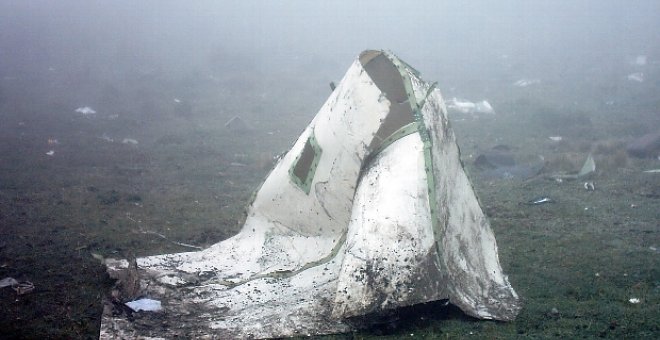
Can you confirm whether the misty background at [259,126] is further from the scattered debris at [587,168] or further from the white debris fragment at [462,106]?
the white debris fragment at [462,106]

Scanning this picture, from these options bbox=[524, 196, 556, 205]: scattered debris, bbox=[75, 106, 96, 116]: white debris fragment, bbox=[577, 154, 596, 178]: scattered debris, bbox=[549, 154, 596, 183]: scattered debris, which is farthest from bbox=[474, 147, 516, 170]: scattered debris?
bbox=[75, 106, 96, 116]: white debris fragment

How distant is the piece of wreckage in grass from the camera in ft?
11.4

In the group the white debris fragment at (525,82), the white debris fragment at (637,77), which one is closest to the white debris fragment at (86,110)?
the white debris fragment at (525,82)

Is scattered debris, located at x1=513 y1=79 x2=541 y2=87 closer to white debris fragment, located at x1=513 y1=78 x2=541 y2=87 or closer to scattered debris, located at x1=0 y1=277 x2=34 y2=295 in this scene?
white debris fragment, located at x1=513 y1=78 x2=541 y2=87

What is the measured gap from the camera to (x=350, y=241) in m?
3.70

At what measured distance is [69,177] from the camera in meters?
8.38

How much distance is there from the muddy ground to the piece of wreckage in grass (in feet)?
0.68

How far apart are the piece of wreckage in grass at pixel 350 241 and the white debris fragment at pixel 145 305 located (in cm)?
6

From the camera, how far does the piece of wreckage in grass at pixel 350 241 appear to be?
3.48m

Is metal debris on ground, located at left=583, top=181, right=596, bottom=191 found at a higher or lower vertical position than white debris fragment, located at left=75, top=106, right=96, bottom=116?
higher

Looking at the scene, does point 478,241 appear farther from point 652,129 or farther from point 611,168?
point 652,129

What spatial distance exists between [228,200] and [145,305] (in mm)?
3714

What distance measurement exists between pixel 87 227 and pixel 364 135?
3.11 m

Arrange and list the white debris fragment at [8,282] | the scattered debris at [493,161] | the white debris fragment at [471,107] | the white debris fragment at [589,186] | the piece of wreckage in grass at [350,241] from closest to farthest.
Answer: the piece of wreckage in grass at [350,241]
the white debris fragment at [8,282]
the white debris fragment at [589,186]
the scattered debris at [493,161]
the white debris fragment at [471,107]
